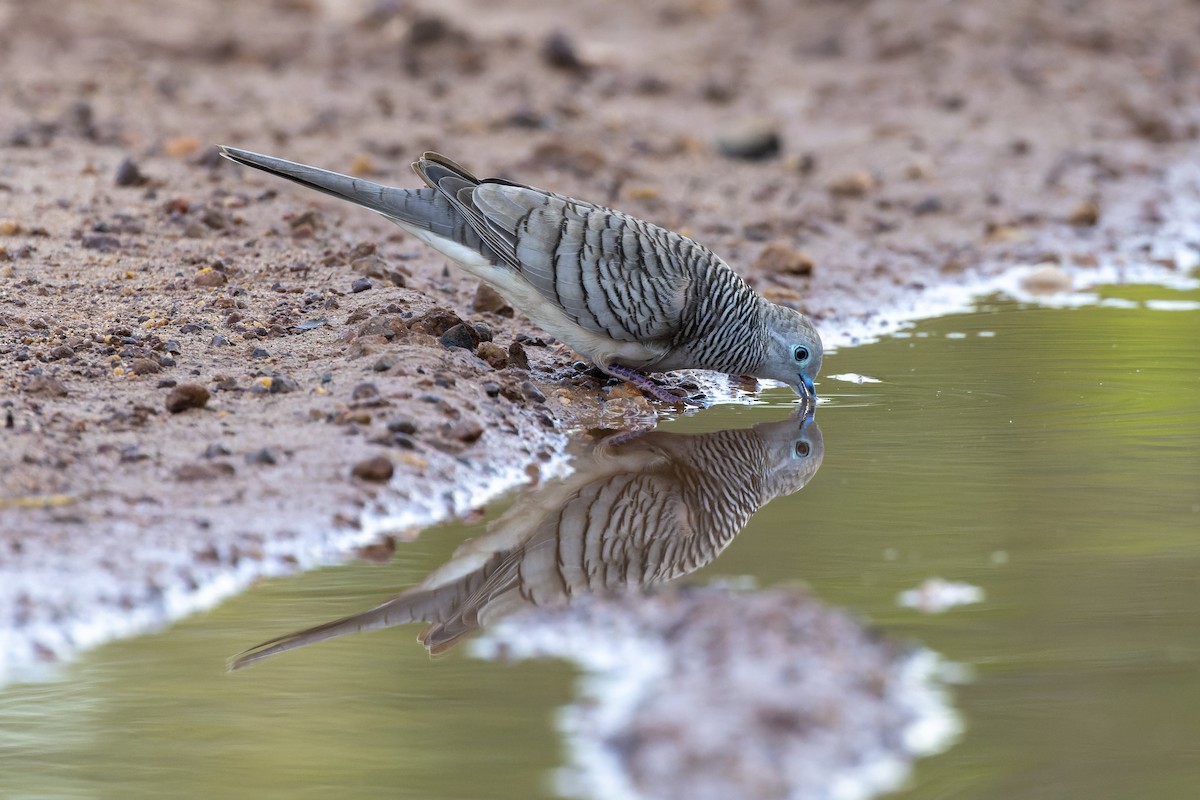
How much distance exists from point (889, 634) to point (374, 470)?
1760 millimetres

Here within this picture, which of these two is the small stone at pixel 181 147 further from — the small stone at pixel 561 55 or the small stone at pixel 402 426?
the small stone at pixel 402 426

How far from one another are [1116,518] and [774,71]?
884cm

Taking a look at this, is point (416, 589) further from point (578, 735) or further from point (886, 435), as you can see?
point (886, 435)

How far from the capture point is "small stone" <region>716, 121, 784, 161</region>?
33.8 feet

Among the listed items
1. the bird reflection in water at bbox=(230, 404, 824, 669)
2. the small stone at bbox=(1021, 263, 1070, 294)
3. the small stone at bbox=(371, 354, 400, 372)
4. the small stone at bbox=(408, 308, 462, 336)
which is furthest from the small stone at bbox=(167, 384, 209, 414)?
the small stone at bbox=(1021, 263, 1070, 294)

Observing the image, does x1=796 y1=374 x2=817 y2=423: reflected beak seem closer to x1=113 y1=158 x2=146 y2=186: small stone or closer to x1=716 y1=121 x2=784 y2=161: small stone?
x1=113 y1=158 x2=146 y2=186: small stone

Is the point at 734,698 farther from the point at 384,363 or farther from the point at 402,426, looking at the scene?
the point at 384,363

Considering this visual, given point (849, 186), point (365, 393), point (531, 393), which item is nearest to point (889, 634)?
point (365, 393)

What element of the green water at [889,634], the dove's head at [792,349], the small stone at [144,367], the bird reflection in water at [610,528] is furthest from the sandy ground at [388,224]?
the dove's head at [792,349]

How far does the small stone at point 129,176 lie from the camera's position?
8.05m

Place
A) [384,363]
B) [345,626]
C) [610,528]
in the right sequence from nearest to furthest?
[345,626]
[610,528]
[384,363]

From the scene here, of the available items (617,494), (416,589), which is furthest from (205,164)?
(416,589)

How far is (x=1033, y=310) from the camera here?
7738 millimetres

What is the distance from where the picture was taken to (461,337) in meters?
5.96
